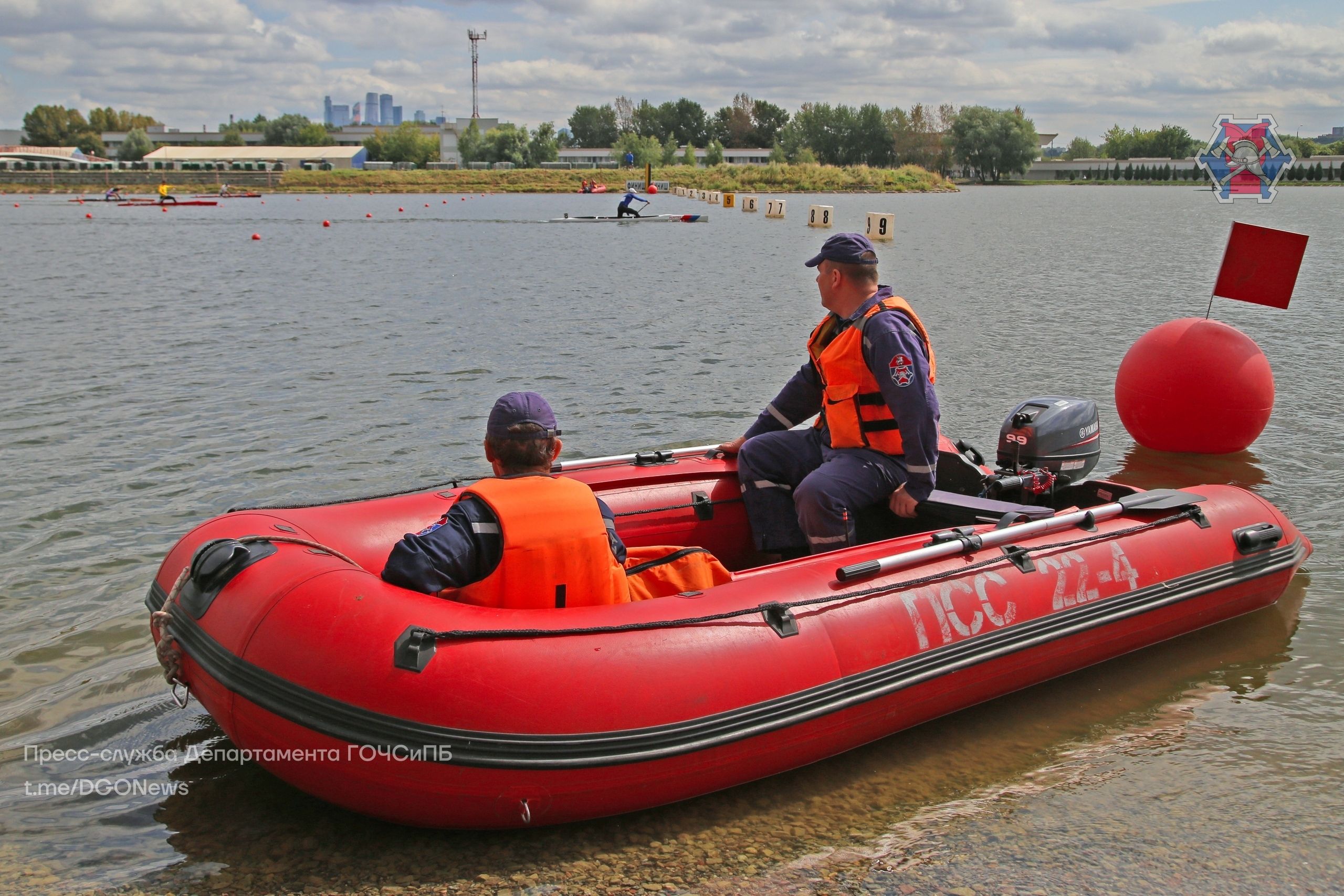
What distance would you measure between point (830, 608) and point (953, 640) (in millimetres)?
529

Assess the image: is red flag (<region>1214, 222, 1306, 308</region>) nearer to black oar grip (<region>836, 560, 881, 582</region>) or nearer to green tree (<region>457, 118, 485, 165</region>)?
black oar grip (<region>836, 560, 881, 582</region>)

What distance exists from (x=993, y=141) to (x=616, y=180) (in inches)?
1834

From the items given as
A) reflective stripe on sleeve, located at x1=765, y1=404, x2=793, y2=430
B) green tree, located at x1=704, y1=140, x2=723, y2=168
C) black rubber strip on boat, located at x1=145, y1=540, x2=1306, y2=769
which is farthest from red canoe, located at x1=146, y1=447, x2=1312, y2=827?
green tree, located at x1=704, y1=140, x2=723, y2=168

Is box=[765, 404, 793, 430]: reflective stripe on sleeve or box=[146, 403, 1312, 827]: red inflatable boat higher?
box=[765, 404, 793, 430]: reflective stripe on sleeve

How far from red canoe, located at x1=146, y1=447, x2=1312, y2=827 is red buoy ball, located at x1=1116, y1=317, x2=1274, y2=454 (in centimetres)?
316

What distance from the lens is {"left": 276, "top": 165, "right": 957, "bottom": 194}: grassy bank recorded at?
63.7 m

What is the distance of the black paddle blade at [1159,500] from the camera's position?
4.57 meters

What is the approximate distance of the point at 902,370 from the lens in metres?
Answer: 4.07

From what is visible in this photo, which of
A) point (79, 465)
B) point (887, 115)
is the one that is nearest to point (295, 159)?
point (887, 115)

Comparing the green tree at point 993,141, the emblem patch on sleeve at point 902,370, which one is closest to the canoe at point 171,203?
the emblem patch on sleeve at point 902,370

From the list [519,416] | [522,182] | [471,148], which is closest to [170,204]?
[522,182]

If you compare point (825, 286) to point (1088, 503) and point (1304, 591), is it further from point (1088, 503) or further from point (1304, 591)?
point (1304, 591)

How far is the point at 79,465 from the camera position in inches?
276

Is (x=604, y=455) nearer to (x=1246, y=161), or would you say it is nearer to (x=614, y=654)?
(x=614, y=654)
